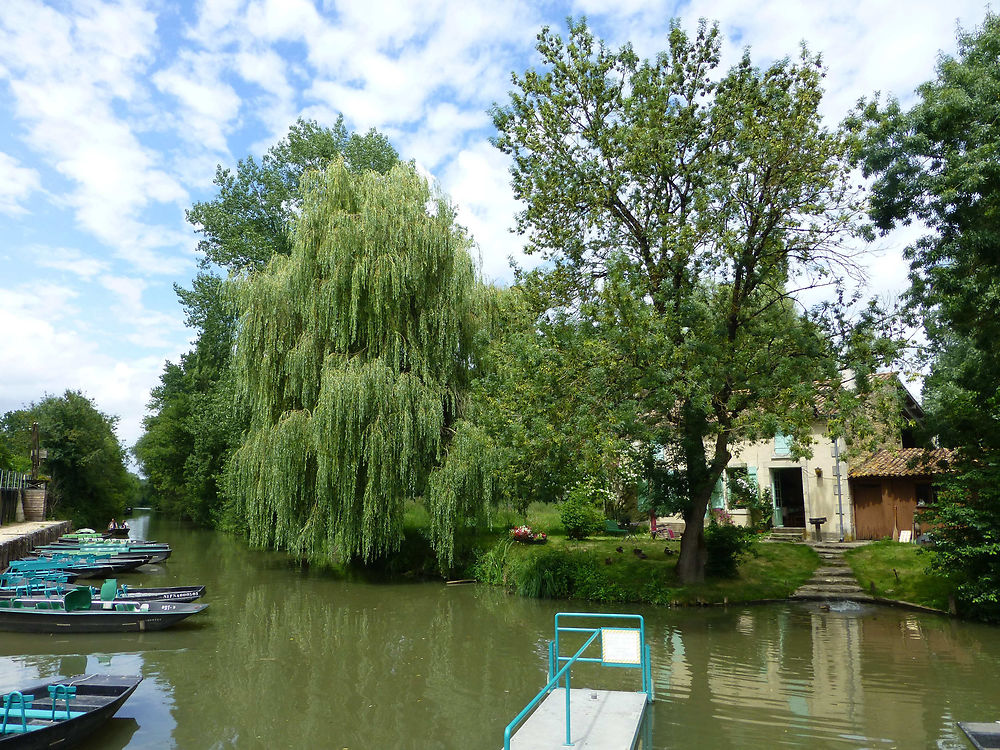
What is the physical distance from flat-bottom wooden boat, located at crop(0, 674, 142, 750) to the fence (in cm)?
2398

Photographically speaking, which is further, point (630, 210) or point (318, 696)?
point (630, 210)

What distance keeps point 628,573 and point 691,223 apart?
8.80 m

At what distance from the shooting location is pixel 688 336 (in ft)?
42.7

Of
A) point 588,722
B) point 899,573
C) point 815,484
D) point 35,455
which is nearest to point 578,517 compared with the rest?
point 815,484

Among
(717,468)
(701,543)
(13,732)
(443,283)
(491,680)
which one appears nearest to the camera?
(13,732)

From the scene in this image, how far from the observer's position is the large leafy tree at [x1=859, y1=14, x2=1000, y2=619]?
1177 cm

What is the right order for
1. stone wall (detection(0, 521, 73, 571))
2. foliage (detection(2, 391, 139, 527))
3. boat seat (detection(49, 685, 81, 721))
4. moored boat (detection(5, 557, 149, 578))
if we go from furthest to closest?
1. foliage (detection(2, 391, 139, 527))
2. stone wall (detection(0, 521, 73, 571))
3. moored boat (detection(5, 557, 149, 578))
4. boat seat (detection(49, 685, 81, 721))

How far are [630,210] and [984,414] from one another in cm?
874

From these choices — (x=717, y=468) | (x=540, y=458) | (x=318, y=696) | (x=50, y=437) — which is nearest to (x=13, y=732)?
(x=318, y=696)

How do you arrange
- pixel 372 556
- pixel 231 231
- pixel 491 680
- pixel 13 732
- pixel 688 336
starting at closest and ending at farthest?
1. pixel 13 732
2. pixel 491 680
3. pixel 688 336
4. pixel 372 556
5. pixel 231 231

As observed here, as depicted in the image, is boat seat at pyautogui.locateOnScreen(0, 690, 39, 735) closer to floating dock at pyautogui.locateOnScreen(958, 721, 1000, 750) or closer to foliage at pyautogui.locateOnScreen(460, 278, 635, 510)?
foliage at pyautogui.locateOnScreen(460, 278, 635, 510)

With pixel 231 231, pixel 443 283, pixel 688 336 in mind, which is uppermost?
pixel 231 231

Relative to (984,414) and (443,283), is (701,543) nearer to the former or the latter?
(984,414)

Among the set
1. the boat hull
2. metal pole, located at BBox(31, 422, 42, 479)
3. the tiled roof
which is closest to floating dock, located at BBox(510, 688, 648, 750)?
the boat hull
